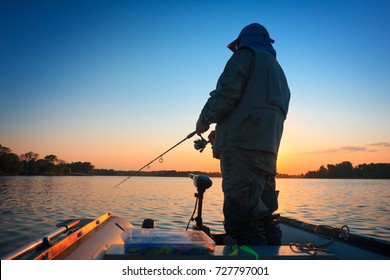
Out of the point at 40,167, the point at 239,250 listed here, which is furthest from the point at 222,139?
the point at 40,167

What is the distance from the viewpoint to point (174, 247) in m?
1.89

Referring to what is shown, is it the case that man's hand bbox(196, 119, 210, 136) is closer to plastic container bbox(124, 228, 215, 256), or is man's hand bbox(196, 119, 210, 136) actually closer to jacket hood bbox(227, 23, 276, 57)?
jacket hood bbox(227, 23, 276, 57)

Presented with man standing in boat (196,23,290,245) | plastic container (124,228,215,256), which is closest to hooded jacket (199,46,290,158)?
man standing in boat (196,23,290,245)

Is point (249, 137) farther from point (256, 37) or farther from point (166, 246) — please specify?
point (166, 246)

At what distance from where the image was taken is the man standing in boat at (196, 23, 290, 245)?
115 inches

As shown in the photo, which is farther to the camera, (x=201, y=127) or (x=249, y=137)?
(x=201, y=127)

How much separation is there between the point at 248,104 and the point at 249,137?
1.07ft

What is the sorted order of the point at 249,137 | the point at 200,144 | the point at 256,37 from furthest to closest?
the point at 200,144
the point at 256,37
the point at 249,137

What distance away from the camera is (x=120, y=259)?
5.87 feet

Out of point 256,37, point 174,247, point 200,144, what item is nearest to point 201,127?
point 200,144

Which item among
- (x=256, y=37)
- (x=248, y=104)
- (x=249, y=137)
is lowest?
(x=249, y=137)

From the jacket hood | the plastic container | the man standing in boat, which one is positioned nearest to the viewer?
the plastic container

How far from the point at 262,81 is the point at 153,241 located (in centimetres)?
193

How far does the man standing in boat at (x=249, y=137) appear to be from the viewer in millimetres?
2932
